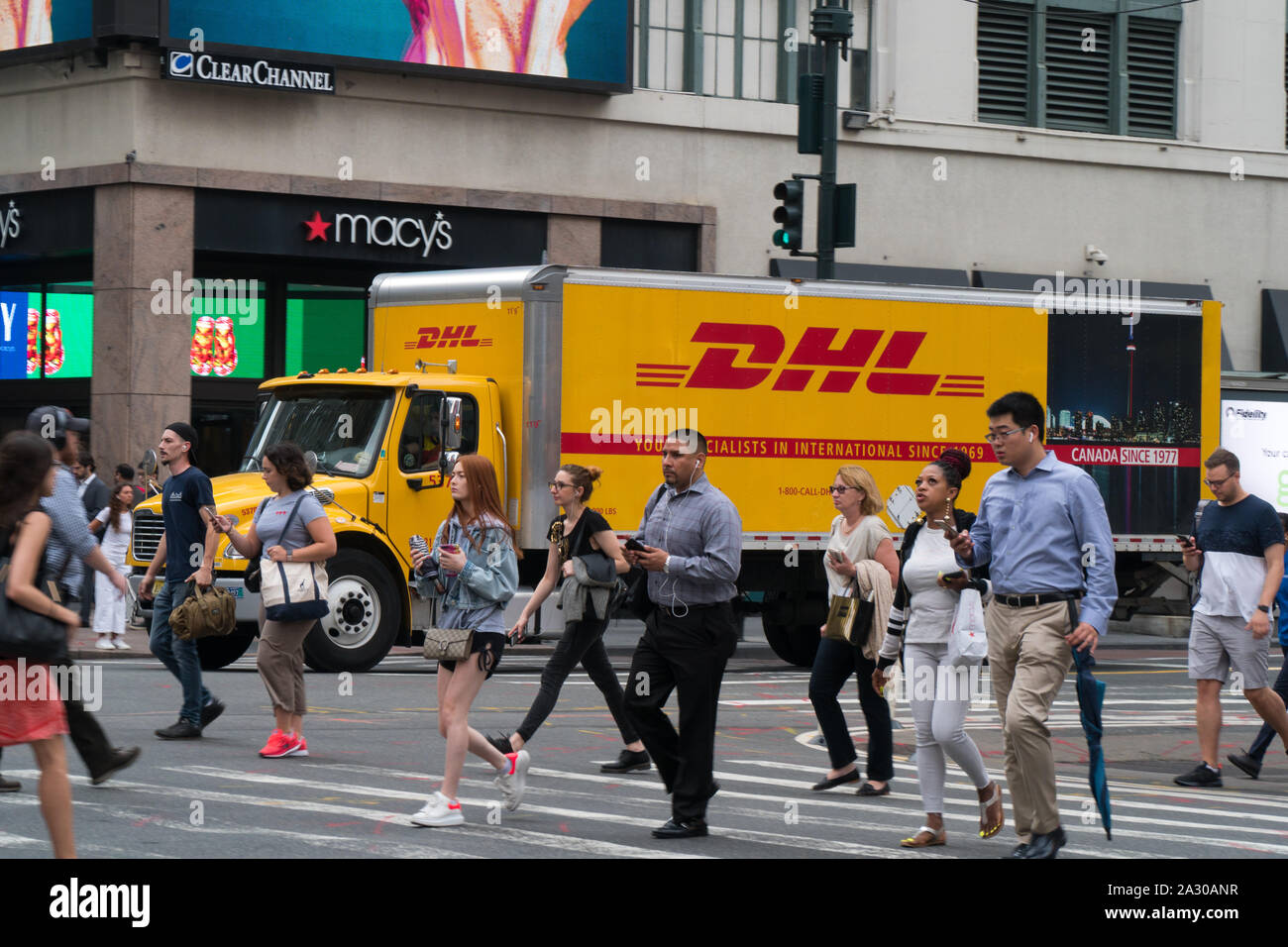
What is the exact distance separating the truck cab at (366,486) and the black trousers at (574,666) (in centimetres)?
570

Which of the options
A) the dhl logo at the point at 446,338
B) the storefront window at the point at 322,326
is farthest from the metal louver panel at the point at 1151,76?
the dhl logo at the point at 446,338

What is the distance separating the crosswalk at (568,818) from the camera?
8.55m

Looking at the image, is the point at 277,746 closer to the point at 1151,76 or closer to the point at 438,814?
the point at 438,814

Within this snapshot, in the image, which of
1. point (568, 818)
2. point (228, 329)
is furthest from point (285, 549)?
point (228, 329)

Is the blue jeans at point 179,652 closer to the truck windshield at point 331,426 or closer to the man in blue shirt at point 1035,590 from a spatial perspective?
the truck windshield at point 331,426

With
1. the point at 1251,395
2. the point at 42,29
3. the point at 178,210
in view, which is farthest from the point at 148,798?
the point at 1251,395

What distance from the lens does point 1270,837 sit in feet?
31.2

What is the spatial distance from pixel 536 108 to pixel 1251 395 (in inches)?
414

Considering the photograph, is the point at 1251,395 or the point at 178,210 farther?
the point at 1251,395

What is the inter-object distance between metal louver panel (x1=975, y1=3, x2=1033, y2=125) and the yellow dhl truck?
10.5 meters

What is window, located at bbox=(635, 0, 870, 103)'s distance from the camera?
28.2m

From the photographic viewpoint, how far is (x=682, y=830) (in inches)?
350

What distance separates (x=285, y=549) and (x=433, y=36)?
15653 mm

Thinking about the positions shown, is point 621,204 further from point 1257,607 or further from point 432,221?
point 1257,607
